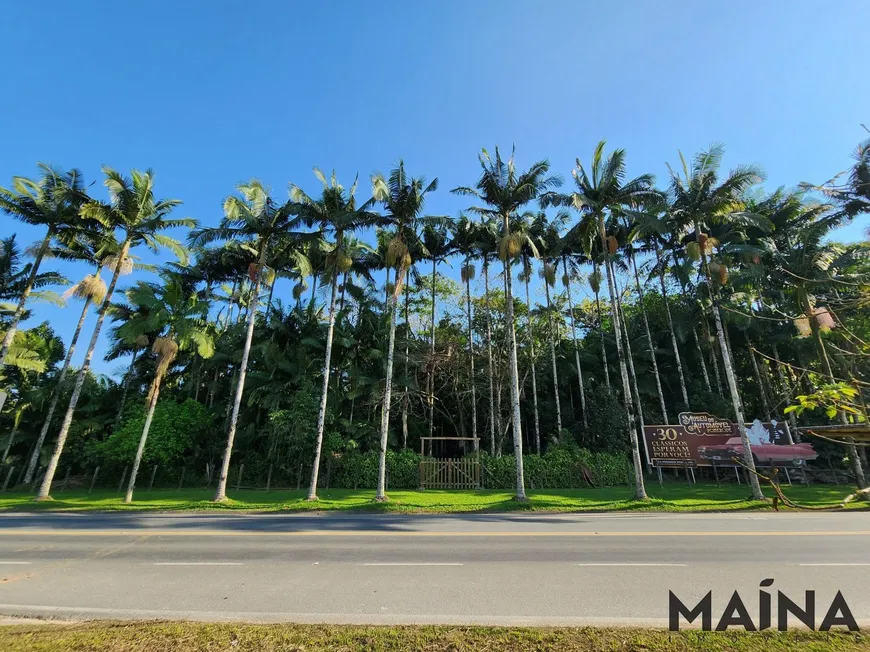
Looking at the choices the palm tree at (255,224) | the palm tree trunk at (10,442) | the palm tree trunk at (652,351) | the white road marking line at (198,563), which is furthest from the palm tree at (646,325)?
the palm tree trunk at (10,442)

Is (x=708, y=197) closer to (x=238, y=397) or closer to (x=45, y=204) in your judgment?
(x=238, y=397)

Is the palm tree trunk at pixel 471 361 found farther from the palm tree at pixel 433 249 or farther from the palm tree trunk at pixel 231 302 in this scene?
the palm tree trunk at pixel 231 302

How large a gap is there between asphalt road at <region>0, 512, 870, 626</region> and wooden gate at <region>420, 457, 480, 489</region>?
974 centimetres

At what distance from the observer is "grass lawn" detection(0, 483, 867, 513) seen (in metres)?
16.2

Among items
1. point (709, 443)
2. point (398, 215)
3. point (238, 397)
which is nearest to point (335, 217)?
point (398, 215)

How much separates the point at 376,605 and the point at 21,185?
92.3ft

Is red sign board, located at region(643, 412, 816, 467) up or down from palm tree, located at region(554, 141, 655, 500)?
down

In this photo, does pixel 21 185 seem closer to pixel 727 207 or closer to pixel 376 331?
pixel 376 331

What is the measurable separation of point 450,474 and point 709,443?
12.7m

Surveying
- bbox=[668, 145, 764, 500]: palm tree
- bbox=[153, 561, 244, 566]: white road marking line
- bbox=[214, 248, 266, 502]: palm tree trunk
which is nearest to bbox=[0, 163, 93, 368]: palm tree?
bbox=[214, 248, 266, 502]: palm tree trunk

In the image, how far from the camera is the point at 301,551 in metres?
9.18

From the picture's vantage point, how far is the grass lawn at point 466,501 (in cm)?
1621

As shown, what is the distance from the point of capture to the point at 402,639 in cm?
447

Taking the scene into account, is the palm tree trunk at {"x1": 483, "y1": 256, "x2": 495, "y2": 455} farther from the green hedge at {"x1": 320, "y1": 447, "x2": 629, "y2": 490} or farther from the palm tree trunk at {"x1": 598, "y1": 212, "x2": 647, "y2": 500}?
the palm tree trunk at {"x1": 598, "y1": 212, "x2": 647, "y2": 500}
